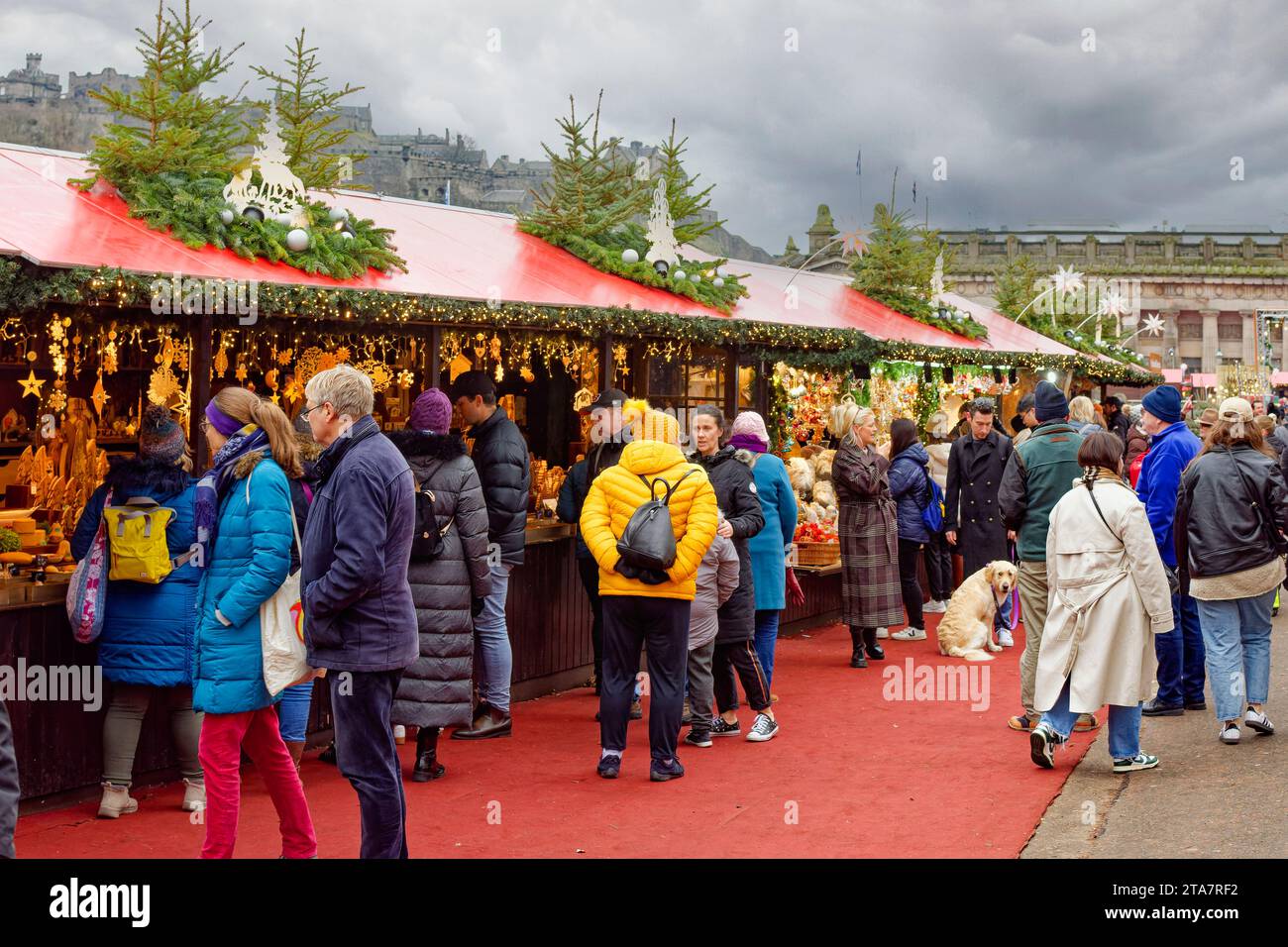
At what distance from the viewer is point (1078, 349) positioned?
80.0 ft

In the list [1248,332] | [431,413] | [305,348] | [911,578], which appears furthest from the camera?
[1248,332]

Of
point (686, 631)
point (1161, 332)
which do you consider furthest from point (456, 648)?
point (1161, 332)

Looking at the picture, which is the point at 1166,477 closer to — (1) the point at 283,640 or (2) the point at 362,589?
(2) the point at 362,589

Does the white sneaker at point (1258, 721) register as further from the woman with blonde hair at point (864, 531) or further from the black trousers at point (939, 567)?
the black trousers at point (939, 567)

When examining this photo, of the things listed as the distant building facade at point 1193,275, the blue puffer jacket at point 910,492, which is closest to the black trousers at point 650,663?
the blue puffer jacket at point 910,492

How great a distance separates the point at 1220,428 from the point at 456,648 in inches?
163

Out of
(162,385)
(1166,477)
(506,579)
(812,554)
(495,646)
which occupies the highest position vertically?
(162,385)

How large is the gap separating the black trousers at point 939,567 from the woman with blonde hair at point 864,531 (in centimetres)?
229

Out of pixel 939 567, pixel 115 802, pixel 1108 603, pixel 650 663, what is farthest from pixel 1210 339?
pixel 115 802

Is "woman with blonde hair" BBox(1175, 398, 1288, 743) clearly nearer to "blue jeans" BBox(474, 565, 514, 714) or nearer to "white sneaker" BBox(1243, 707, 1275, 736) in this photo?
"white sneaker" BBox(1243, 707, 1275, 736)

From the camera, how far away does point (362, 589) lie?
4500 mm

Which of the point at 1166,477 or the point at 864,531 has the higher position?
the point at 1166,477

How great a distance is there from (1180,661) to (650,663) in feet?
11.2

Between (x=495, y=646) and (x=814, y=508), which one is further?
(x=814, y=508)
